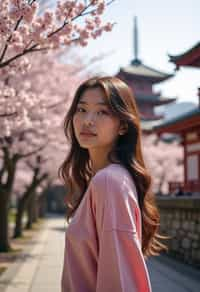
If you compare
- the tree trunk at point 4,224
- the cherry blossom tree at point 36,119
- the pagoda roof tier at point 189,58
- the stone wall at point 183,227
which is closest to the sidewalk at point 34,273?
the tree trunk at point 4,224

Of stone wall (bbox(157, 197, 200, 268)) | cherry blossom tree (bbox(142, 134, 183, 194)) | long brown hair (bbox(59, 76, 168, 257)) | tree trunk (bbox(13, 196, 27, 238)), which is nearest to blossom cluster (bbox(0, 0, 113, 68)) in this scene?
long brown hair (bbox(59, 76, 168, 257))

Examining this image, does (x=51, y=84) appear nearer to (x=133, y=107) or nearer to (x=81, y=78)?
(x=81, y=78)

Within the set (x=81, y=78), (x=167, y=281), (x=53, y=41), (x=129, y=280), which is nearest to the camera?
(x=129, y=280)

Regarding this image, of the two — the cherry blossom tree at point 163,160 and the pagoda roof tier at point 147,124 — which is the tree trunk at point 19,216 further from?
the cherry blossom tree at point 163,160

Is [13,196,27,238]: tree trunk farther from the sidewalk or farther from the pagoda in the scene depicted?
the pagoda

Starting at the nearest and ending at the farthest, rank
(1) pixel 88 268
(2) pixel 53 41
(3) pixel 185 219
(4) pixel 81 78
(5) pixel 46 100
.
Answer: (1) pixel 88 268 → (2) pixel 53 41 → (3) pixel 185 219 → (5) pixel 46 100 → (4) pixel 81 78

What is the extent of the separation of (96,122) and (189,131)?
15752mm

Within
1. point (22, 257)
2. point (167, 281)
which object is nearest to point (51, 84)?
point (22, 257)

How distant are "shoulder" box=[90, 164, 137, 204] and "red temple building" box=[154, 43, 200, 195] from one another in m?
12.8

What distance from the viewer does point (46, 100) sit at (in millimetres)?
14688

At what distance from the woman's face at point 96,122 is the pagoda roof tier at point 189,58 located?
12195 mm

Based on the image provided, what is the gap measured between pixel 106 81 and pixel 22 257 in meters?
12.4

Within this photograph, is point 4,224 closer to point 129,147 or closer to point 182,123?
point 182,123

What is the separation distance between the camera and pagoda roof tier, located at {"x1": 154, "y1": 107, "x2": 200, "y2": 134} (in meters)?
14.9
